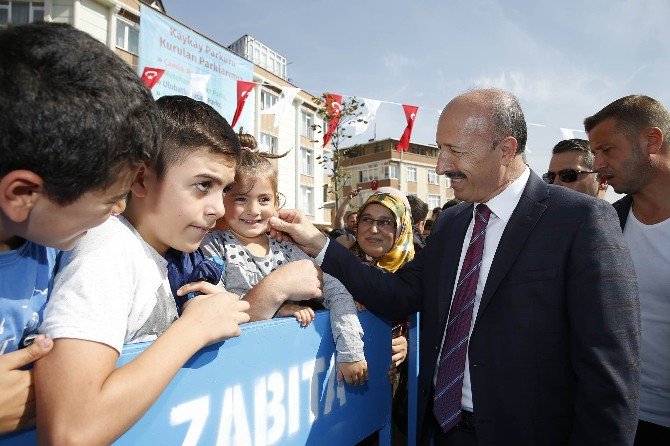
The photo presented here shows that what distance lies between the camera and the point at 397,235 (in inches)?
130

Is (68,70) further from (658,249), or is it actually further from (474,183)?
(658,249)

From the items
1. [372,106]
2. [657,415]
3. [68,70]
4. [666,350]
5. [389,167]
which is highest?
[389,167]

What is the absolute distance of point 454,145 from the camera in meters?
2.15

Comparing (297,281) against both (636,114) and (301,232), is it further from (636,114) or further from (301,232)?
(636,114)

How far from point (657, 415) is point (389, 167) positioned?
4856cm

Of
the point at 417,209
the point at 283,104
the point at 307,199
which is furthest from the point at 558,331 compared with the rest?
the point at 307,199

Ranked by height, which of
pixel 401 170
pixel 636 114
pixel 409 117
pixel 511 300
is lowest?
pixel 511 300

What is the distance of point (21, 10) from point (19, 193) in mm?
21349

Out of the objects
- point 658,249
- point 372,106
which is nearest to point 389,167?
point 372,106

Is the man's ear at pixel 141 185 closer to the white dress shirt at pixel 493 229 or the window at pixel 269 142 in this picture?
the white dress shirt at pixel 493 229

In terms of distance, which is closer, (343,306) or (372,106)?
(343,306)

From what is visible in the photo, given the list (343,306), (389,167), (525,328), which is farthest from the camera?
(389,167)

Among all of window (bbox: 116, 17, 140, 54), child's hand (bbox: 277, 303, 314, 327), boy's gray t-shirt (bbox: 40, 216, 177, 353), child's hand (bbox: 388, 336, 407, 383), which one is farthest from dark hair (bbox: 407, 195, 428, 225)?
window (bbox: 116, 17, 140, 54)

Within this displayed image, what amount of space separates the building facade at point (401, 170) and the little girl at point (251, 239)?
46.1 m
